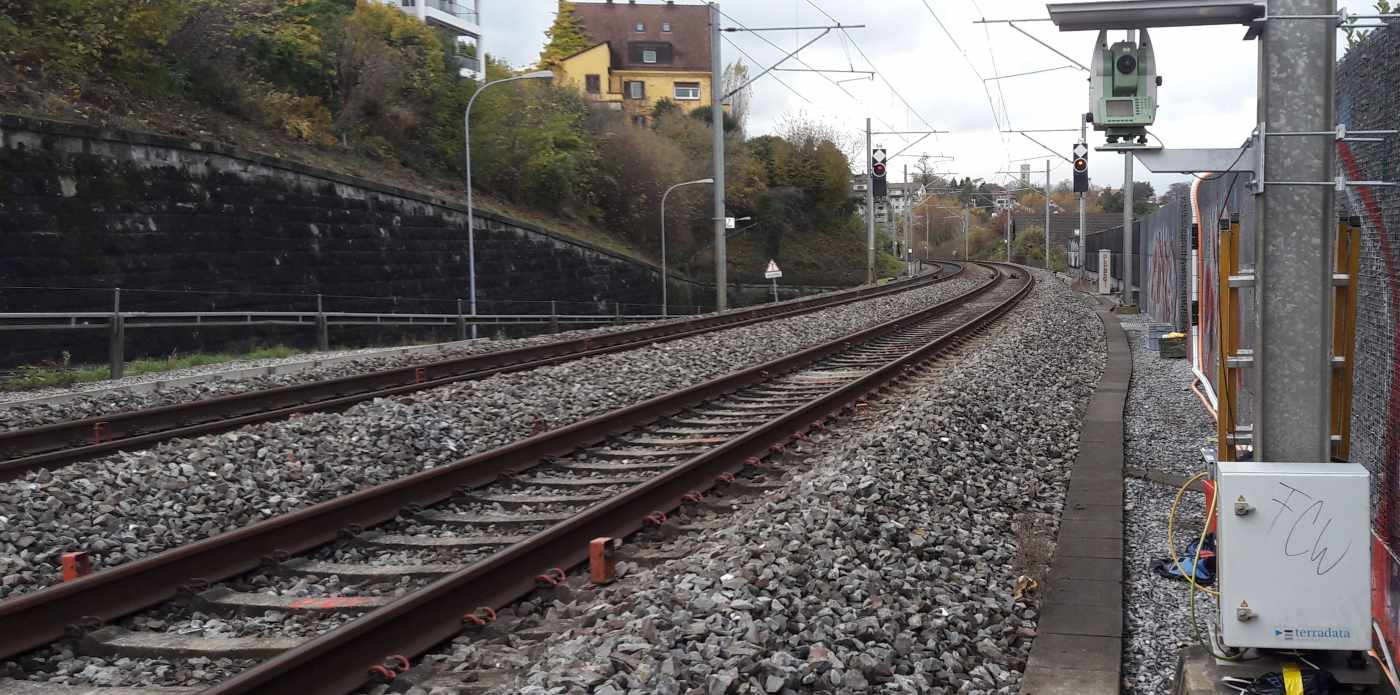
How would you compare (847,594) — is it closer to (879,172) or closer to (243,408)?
(243,408)

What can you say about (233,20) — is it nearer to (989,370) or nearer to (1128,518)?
(989,370)

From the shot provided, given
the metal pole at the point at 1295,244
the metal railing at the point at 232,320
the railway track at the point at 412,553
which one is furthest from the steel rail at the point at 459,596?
the metal railing at the point at 232,320

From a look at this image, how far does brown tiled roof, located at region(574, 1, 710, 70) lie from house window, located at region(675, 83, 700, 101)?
1.35 meters

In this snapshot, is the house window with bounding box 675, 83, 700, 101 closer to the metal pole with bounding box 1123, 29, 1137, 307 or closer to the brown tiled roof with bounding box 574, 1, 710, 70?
the brown tiled roof with bounding box 574, 1, 710, 70

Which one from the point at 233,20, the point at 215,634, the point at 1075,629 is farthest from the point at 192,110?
the point at 1075,629

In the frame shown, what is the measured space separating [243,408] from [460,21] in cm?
4696

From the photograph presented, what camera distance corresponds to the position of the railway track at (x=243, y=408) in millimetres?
9500

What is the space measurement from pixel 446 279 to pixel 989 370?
70.7 feet

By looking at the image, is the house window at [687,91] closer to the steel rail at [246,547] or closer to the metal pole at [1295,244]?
the steel rail at [246,547]

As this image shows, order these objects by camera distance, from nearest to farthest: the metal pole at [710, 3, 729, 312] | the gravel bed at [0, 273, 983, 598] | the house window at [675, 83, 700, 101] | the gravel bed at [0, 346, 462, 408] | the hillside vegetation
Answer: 1. the gravel bed at [0, 273, 983, 598]
2. the gravel bed at [0, 346, 462, 408]
3. the hillside vegetation
4. the metal pole at [710, 3, 729, 312]
5. the house window at [675, 83, 700, 101]

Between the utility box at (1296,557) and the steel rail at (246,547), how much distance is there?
4.96 meters

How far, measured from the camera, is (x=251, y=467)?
8484 mm

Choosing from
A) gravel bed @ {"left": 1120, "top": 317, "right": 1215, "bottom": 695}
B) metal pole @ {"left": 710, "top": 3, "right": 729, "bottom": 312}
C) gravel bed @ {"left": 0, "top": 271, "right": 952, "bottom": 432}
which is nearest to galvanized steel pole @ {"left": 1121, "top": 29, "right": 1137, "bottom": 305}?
metal pole @ {"left": 710, "top": 3, "right": 729, "bottom": 312}

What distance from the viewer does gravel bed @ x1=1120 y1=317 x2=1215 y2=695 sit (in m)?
5.20
